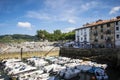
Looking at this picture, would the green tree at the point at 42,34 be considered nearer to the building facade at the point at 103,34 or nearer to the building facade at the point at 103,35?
the building facade at the point at 103,34

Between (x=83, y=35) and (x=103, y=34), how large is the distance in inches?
438

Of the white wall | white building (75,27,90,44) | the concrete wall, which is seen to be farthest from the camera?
the white wall

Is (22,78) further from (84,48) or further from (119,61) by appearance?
(84,48)

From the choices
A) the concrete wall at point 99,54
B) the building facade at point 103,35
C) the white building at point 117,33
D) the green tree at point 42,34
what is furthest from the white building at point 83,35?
the green tree at point 42,34

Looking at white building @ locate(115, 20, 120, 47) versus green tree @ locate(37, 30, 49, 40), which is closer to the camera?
white building @ locate(115, 20, 120, 47)

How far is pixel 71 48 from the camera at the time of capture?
52062mm

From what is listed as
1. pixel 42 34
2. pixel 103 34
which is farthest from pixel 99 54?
pixel 42 34

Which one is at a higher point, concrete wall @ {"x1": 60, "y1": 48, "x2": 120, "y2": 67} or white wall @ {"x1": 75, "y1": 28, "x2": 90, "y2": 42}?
white wall @ {"x1": 75, "y1": 28, "x2": 90, "y2": 42}

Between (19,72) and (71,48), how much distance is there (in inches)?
1177

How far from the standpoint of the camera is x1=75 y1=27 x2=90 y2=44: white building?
57.8 metres

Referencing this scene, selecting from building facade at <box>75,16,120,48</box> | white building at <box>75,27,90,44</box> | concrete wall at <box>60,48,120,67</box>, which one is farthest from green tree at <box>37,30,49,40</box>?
concrete wall at <box>60,48,120,67</box>

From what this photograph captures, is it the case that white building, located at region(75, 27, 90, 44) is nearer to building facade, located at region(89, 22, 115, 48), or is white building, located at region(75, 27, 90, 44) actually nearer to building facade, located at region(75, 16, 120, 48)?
building facade, located at region(75, 16, 120, 48)

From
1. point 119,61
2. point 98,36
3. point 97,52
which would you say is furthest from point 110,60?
point 98,36

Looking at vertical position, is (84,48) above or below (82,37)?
below
